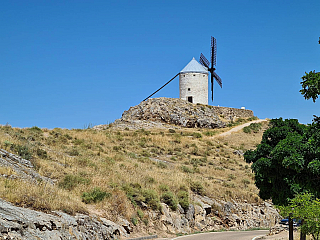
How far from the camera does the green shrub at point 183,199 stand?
21328 millimetres

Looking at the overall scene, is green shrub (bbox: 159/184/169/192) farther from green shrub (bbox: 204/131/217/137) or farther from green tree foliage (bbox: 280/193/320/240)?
green shrub (bbox: 204/131/217/137)

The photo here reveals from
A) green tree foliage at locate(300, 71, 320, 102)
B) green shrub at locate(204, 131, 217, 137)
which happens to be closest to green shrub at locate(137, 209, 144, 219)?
green tree foliage at locate(300, 71, 320, 102)

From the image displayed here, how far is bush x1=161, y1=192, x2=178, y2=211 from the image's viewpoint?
67.5ft

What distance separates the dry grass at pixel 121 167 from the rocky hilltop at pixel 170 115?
668cm

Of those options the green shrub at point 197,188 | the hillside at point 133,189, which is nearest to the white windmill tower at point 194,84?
the hillside at point 133,189

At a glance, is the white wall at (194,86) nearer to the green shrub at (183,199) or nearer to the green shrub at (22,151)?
the green shrub at (183,199)

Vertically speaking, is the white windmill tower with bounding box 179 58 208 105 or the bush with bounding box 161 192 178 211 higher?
the white windmill tower with bounding box 179 58 208 105

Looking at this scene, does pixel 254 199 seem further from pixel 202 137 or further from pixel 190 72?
pixel 190 72

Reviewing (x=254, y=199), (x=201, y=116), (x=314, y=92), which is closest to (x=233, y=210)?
(x=254, y=199)

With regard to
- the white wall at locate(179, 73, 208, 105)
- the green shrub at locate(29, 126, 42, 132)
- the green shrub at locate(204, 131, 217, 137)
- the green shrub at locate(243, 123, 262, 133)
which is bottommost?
the green shrub at locate(29, 126, 42, 132)

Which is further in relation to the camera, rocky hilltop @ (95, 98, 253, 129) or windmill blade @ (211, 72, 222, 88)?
windmill blade @ (211, 72, 222, 88)

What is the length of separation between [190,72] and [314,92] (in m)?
56.4

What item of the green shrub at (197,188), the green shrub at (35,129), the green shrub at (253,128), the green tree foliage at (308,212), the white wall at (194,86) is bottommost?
the green tree foliage at (308,212)

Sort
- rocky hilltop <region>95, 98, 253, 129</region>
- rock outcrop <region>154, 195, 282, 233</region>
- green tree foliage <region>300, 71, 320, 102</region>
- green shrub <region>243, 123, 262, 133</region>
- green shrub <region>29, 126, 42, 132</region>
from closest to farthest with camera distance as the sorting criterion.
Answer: green tree foliage <region>300, 71, 320, 102</region> < rock outcrop <region>154, 195, 282, 233</region> < green shrub <region>29, 126, 42, 132</region> < green shrub <region>243, 123, 262, 133</region> < rocky hilltop <region>95, 98, 253, 129</region>
